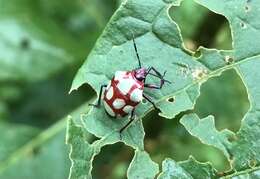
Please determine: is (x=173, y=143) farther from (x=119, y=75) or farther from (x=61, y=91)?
(x=119, y=75)

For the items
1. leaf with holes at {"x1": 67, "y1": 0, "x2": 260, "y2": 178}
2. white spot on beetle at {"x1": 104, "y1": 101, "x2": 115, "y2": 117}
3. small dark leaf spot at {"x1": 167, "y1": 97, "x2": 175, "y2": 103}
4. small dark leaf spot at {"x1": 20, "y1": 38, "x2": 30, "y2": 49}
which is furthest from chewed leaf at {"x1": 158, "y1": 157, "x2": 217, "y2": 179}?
small dark leaf spot at {"x1": 20, "y1": 38, "x2": 30, "y2": 49}

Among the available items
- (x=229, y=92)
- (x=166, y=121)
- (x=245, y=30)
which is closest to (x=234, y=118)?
(x=229, y=92)

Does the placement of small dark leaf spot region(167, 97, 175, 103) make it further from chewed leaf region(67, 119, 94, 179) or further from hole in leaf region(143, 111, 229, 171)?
hole in leaf region(143, 111, 229, 171)

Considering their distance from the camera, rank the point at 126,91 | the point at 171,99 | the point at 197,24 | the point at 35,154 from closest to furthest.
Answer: the point at 171,99
the point at 126,91
the point at 35,154
the point at 197,24

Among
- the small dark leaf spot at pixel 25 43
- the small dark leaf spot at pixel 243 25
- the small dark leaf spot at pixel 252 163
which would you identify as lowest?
the small dark leaf spot at pixel 25 43

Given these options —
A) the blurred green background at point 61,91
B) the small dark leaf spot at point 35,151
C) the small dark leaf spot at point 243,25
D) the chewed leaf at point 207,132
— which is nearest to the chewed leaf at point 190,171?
the chewed leaf at point 207,132

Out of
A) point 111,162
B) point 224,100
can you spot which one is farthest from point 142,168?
point 224,100

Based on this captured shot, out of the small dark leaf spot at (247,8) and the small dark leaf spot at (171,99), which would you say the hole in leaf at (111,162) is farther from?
the small dark leaf spot at (247,8)
